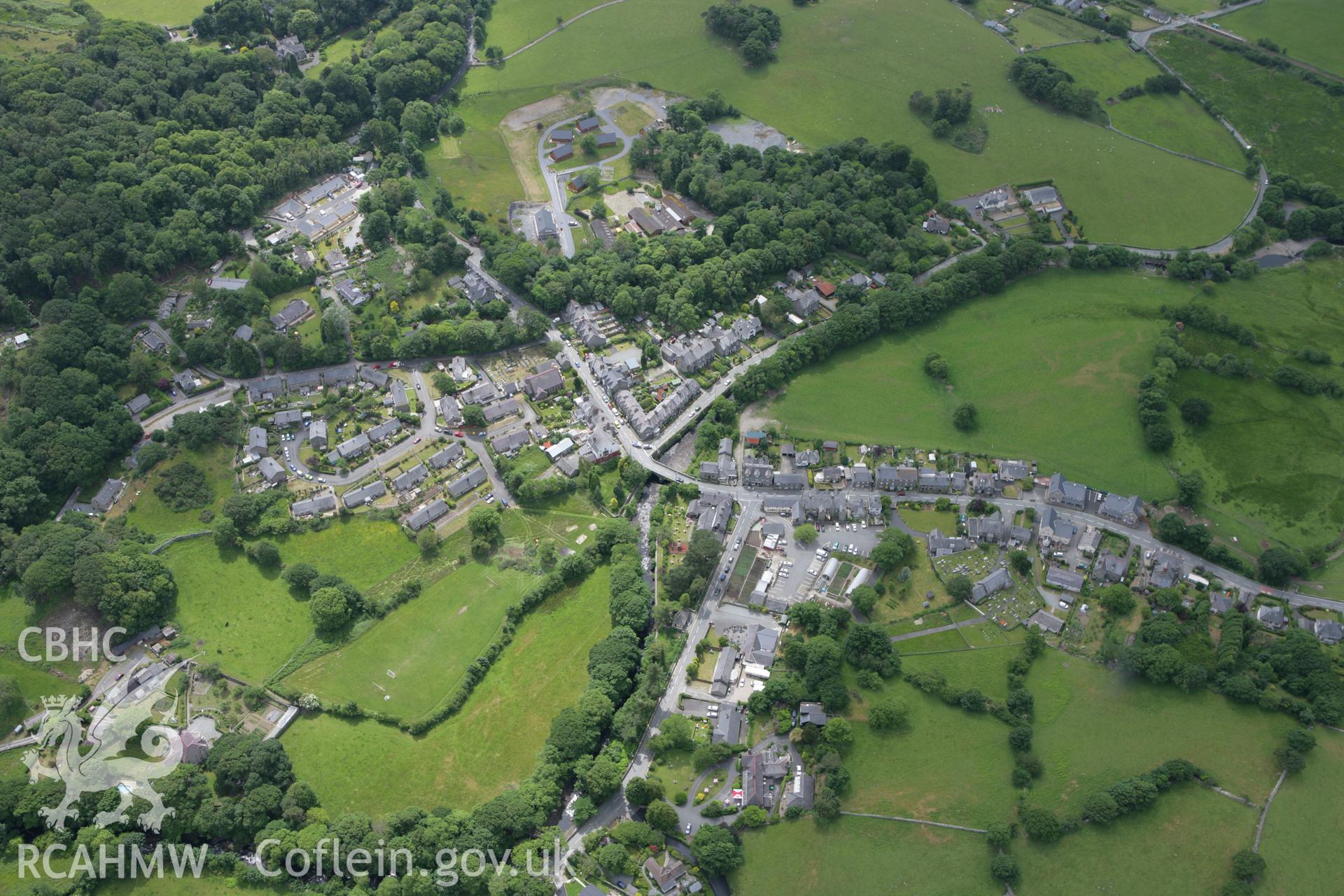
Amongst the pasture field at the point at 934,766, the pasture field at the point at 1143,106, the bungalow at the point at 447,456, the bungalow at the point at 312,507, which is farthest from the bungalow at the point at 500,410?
the pasture field at the point at 1143,106

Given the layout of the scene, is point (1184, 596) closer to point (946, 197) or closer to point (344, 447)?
point (946, 197)

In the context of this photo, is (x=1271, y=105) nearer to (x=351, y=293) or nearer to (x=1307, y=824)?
(x=1307, y=824)

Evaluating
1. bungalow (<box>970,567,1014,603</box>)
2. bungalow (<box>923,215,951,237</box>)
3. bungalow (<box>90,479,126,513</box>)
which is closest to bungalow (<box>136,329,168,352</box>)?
bungalow (<box>90,479,126,513</box>)

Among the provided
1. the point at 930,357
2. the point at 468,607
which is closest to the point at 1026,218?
the point at 930,357

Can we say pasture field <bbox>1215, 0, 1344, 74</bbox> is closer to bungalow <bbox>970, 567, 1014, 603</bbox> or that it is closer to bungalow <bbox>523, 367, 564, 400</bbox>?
bungalow <bbox>970, 567, 1014, 603</bbox>

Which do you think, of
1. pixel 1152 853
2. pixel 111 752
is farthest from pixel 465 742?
pixel 1152 853

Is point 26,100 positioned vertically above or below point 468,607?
above
